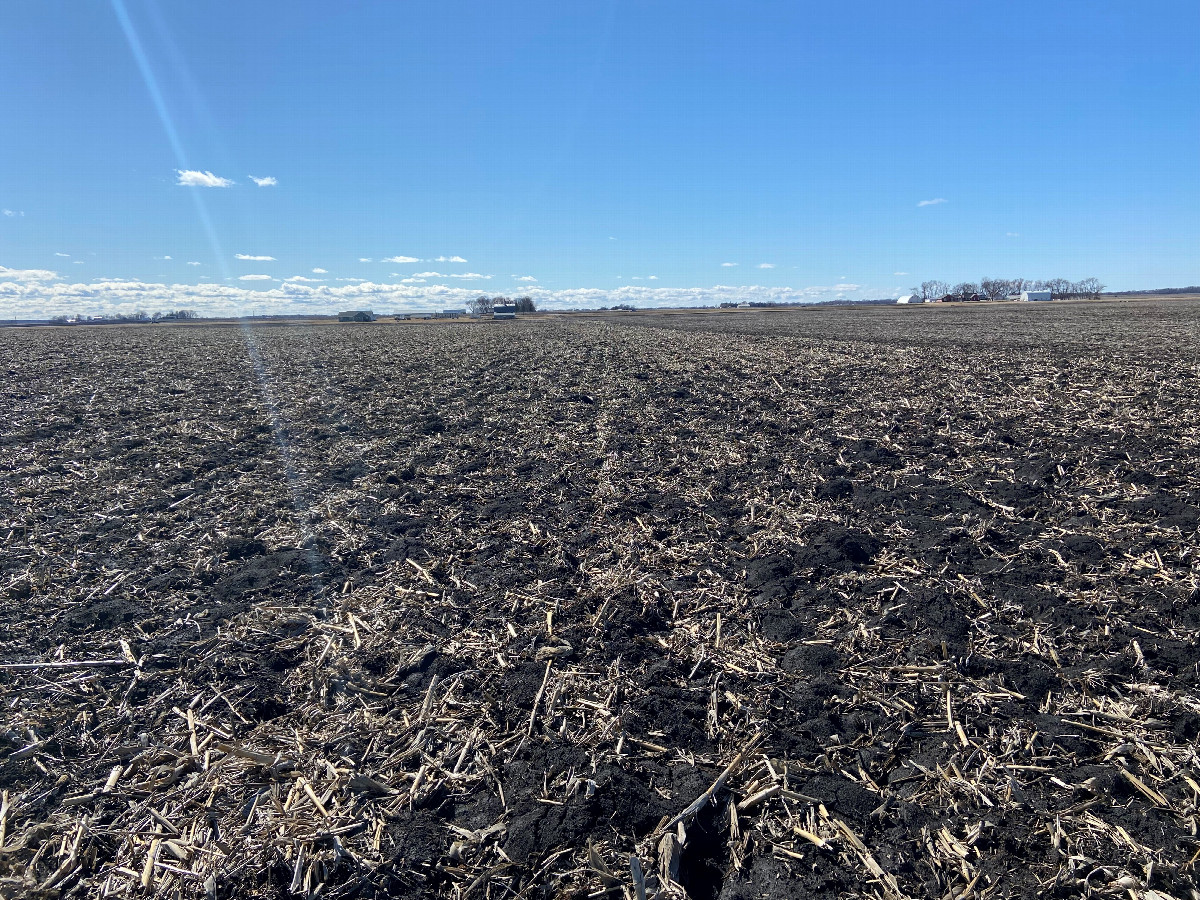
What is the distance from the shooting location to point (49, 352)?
Result: 29.8 meters

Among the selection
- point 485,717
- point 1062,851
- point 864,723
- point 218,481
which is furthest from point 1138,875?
point 218,481

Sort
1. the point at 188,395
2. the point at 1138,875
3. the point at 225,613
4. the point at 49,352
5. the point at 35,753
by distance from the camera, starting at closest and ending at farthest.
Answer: the point at 1138,875 < the point at 35,753 < the point at 225,613 < the point at 188,395 < the point at 49,352

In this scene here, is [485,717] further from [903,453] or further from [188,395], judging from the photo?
[188,395]

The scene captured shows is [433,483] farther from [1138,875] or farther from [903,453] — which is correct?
[1138,875]

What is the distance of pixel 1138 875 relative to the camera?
2.75 meters

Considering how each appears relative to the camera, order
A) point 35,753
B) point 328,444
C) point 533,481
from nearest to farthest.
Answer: point 35,753
point 533,481
point 328,444

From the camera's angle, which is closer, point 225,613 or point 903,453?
point 225,613

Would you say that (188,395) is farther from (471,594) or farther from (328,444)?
(471,594)

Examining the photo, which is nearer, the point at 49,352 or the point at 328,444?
the point at 328,444

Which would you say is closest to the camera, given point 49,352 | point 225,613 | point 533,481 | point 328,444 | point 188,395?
point 225,613

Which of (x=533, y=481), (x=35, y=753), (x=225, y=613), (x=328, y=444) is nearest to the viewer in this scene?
(x=35, y=753)

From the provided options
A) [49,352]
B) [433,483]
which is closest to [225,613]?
[433,483]

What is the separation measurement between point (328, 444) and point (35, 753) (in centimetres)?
757

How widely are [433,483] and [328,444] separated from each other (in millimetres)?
3317
